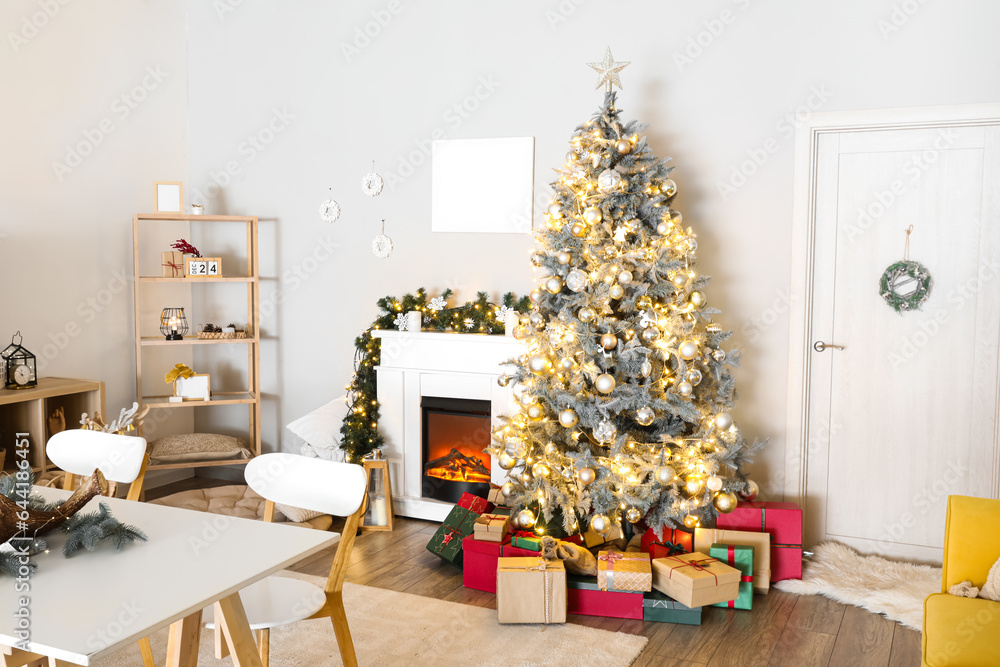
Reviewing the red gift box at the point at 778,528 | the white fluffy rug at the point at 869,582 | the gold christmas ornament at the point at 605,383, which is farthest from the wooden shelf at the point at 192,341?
the white fluffy rug at the point at 869,582

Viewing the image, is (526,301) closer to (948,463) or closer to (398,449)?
(398,449)

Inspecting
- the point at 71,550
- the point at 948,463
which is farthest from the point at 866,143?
the point at 71,550

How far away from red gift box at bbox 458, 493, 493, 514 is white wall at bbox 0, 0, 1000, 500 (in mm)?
1232

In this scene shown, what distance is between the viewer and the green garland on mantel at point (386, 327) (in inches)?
174

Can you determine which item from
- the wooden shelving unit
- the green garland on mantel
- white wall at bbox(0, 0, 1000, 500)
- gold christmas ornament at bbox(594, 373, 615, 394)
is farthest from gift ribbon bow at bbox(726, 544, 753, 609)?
the wooden shelving unit

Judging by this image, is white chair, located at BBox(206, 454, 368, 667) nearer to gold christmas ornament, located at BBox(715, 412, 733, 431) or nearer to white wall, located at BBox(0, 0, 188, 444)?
gold christmas ornament, located at BBox(715, 412, 733, 431)

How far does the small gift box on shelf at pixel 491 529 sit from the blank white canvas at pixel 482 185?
1648 millimetres

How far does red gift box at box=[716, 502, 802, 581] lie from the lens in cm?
361

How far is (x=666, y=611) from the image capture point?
325 cm

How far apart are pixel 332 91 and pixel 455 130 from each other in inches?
35.7

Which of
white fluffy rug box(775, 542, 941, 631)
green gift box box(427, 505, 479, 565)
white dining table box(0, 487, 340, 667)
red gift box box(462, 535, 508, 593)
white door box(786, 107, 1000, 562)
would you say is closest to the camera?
white dining table box(0, 487, 340, 667)

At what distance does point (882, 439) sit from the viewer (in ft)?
12.7

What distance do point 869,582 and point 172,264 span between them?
13.9 feet

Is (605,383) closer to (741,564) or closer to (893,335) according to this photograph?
(741,564)
